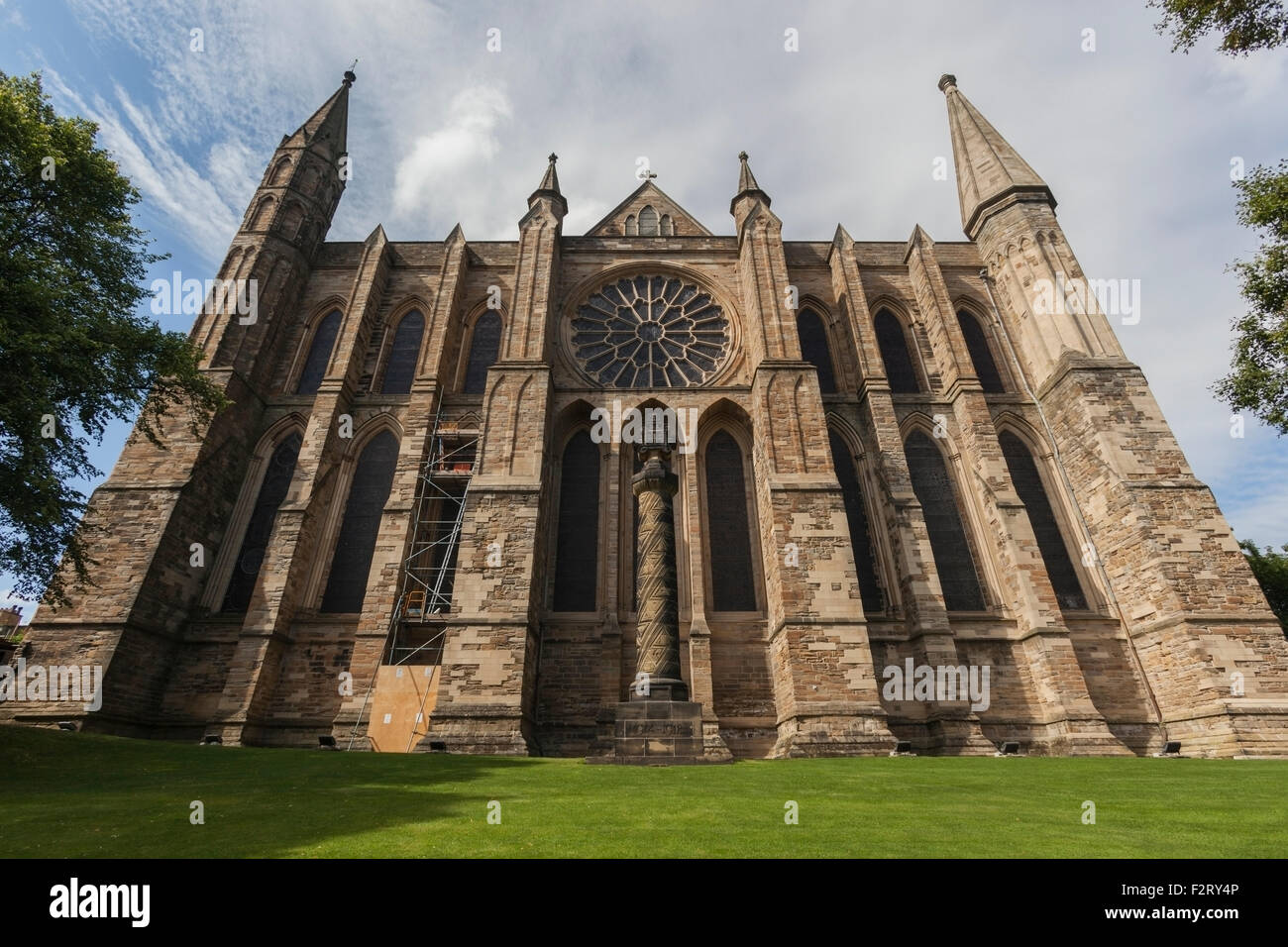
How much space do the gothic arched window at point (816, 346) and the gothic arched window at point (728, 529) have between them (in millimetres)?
4253

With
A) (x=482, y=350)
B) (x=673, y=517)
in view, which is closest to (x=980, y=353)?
(x=673, y=517)

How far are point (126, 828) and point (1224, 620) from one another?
62.7ft

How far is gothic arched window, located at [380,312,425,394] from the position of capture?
20297 mm

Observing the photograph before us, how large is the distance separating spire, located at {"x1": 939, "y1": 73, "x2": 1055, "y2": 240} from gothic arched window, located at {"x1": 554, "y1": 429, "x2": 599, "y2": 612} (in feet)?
52.2

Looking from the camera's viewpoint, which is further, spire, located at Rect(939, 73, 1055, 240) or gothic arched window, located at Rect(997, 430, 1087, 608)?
spire, located at Rect(939, 73, 1055, 240)

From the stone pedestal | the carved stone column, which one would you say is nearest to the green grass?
the stone pedestal

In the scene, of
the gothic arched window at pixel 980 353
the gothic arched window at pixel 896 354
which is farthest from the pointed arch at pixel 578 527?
the gothic arched window at pixel 980 353

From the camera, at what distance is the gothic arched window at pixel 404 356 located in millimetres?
20297

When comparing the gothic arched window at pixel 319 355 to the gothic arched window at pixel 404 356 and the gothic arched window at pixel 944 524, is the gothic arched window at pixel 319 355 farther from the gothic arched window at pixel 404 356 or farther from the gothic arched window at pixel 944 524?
the gothic arched window at pixel 944 524

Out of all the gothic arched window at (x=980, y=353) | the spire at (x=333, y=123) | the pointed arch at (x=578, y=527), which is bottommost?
the pointed arch at (x=578, y=527)

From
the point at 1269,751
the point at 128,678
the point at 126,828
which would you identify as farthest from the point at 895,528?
the point at 128,678

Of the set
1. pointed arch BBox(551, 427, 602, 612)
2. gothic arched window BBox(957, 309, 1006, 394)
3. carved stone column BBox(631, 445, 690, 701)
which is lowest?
carved stone column BBox(631, 445, 690, 701)

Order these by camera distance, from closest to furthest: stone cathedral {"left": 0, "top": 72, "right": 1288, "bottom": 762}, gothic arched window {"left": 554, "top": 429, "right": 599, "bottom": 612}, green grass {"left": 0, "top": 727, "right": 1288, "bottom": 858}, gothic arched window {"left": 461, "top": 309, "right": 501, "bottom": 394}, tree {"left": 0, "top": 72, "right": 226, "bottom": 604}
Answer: green grass {"left": 0, "top": 727, "right": 1288, "bottom": 858}
tree {"left": 0, "top": 72, "right": 226, "bottom": 604}
stone cathedral {"left": 0, "top": 72, "right": 1288, "bottom": 762}
gothic arched window {"left": 554, "top": 429, "right": 599, "bottom": 612}
gothic arched window {"left": 461, "top": 309, "right": 501, "bottom": 394}

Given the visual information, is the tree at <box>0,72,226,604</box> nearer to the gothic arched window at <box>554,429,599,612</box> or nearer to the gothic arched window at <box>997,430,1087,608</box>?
the gothic arched window at <box>554,429,599,612</box>
